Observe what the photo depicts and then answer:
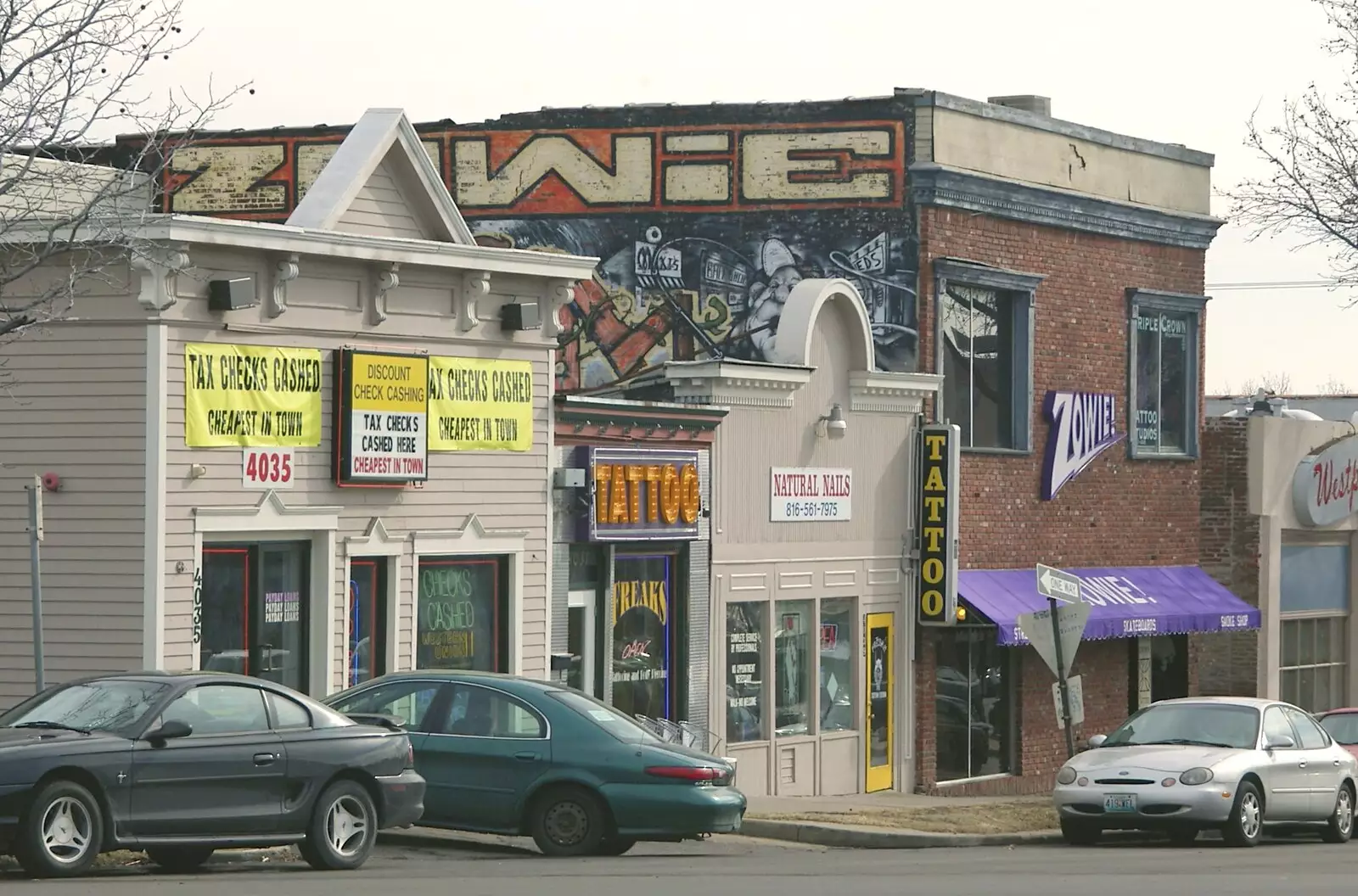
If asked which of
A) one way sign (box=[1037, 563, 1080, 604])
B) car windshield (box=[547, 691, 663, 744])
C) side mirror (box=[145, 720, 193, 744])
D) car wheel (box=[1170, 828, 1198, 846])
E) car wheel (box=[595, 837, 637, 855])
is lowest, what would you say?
car wheel (box=[1170, 828, 1198, 846])

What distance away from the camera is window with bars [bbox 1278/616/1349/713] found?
3772cm

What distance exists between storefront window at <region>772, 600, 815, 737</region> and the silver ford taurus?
487 centimetres

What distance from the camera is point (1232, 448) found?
36.4 metres

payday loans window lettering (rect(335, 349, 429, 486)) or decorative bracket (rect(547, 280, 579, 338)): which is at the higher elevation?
decorative bracket (rect(547, 280, 579, 338))

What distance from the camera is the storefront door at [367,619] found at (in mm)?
20703

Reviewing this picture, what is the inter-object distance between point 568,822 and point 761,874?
1770 millimetres

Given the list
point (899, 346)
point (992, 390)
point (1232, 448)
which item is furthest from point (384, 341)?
point (1232, 448)

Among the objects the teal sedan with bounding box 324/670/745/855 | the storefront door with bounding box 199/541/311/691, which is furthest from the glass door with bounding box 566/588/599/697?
the teal sedan with bounding box 324/670/745/855

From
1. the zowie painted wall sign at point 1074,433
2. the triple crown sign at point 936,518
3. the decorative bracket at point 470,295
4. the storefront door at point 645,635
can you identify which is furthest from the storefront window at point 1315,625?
the decorative bracket at point 470,295

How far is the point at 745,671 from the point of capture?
84.1ft

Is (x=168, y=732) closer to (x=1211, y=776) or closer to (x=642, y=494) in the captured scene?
(x=642, y=494)

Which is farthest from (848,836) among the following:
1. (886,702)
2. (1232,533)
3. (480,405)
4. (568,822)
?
(1232,533)

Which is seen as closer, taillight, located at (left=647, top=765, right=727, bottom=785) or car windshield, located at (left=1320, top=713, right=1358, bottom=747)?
taillight, located at (left=647, top=765, right=727, bottom=785)

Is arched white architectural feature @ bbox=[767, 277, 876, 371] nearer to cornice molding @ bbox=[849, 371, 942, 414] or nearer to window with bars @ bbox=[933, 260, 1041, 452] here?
cornice molding @ bbox=[849, 371, 942, 414]
